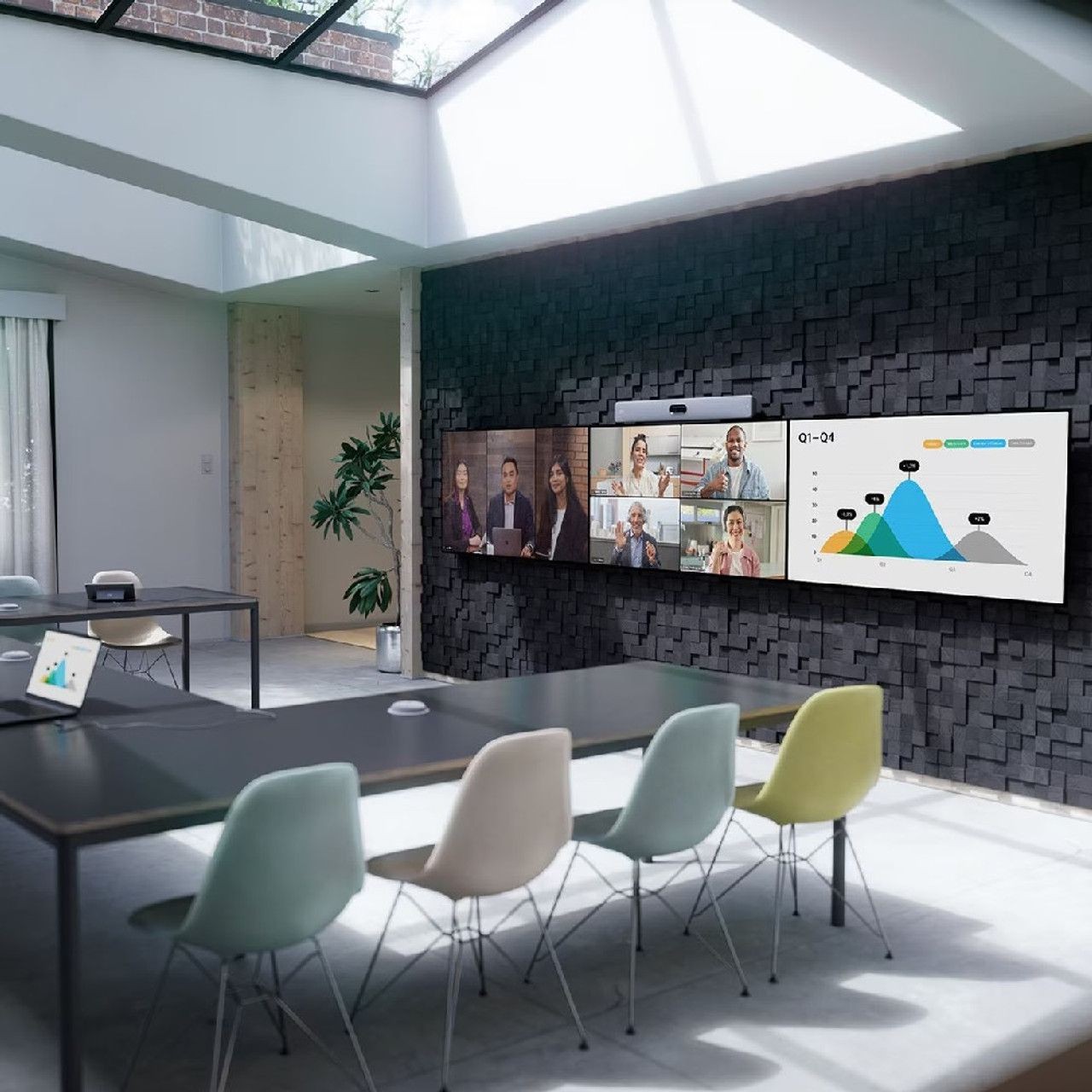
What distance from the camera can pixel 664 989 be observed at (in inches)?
147

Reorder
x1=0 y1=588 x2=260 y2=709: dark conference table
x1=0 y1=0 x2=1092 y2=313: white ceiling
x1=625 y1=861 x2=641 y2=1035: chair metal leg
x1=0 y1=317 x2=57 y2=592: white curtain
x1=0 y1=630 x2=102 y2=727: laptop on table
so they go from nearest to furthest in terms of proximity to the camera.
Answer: x1=625 y1=861 x2=641 y2=1035: chair metal leg → x1=0 y1=630 x2=102 y2=727: laptop on table → x1=0 y1=0 x2=1092 y2=313: white ceiling → x1=0 y1=588 x2=260 y2=709: dark conference table → x1=0 y1=317 x2=57 y2=592: white curtain

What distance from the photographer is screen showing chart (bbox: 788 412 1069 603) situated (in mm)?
5527

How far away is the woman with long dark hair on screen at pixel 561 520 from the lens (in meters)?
7.71

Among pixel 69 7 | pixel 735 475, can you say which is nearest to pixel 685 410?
pixel 735 475

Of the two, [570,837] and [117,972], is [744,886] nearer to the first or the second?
[570,837]

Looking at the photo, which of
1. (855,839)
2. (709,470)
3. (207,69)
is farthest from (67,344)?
(855,839)

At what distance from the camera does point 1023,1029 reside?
3469 millimetres

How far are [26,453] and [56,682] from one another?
6.29 metres

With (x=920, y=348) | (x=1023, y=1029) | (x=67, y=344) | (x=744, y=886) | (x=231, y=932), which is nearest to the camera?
(x=231, y=932)

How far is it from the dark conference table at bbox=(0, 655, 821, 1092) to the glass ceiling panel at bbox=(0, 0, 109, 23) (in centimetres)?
331

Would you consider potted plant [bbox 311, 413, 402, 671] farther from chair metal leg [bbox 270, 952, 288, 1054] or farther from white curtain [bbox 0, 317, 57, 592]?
chair metal leg [bbox 270, 952, 288, 1054]

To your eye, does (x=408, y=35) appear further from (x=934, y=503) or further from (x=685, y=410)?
(x=934, y=503)

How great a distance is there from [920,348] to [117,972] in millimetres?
4235

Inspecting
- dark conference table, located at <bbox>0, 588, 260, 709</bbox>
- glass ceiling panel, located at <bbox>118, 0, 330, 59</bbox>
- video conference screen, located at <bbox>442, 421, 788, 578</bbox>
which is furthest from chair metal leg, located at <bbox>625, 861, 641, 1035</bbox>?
glass ceiling panel, located at <bbox>118, 0, 330, 59</bbox>
